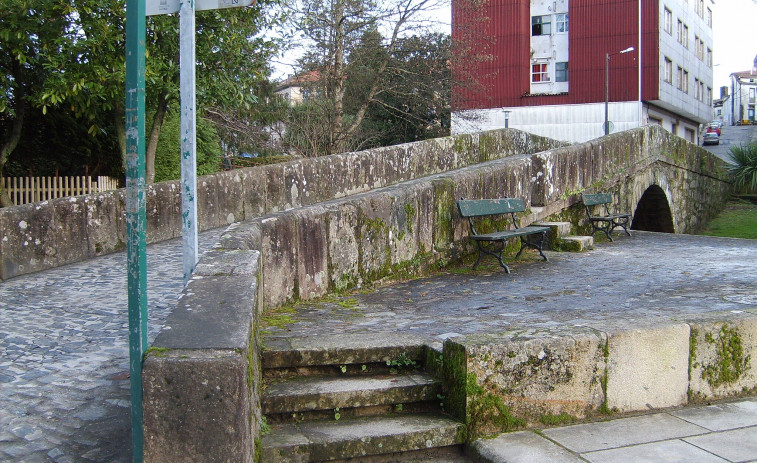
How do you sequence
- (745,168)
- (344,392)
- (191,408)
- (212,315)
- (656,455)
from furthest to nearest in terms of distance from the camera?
(745,168)
(344,392)
(656,455)
(212,315)
(191,408)

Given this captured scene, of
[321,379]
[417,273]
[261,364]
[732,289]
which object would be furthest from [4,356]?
[732,289]

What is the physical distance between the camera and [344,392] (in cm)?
353

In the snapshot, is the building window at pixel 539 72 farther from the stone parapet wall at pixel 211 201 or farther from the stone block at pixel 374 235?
the stone block at pixel 374 235

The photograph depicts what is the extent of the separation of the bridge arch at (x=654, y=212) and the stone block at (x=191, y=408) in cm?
1492

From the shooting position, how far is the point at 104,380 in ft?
11.5

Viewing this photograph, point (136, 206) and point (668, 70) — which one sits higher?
point (668, 70)

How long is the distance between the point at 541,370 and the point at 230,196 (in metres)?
5.70

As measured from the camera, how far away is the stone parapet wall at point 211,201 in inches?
263

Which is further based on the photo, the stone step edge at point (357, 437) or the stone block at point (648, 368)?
the stone block at point (648, 368)

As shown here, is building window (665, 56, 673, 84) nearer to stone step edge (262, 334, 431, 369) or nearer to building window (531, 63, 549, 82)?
building window (531, 63, 549, 82)

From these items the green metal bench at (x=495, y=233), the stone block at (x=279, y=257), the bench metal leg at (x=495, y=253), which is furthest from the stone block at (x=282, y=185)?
the stone block at (x=279, y=257)

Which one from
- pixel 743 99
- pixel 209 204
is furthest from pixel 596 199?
pixel 743 99

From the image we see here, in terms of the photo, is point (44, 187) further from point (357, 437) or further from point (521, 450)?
point (521, 450)

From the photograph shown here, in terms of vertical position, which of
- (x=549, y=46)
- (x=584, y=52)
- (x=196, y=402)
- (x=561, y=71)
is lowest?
(x=196, y=402)
